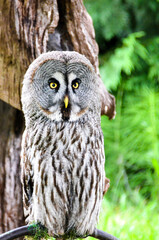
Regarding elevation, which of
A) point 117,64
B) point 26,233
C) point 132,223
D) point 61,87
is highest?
point 117,64

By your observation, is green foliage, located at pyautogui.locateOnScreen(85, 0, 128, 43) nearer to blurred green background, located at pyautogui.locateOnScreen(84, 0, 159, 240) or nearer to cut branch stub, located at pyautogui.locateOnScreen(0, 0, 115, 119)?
blurred green background, located at pyautogui.locateOnScreen(84, 0, 159, 240)

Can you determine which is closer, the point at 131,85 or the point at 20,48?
the point at 20,48

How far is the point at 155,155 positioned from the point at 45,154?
2.14 metres

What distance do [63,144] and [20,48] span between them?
0.54 metres

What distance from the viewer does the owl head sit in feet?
4.46

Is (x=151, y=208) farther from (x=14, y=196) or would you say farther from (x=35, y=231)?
(x=35, y=231)

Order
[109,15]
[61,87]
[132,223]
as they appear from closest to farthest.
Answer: [61,87], [132,223], [109,15]

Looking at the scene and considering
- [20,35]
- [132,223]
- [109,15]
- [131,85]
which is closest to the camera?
[20,35]

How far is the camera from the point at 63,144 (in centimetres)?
147

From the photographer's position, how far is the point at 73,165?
1488 millimetres

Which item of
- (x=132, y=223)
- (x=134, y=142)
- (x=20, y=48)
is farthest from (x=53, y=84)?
(x=134, y=142)

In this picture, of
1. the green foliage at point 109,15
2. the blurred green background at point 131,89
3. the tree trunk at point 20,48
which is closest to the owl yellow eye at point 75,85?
the tree trunk at point 20,48

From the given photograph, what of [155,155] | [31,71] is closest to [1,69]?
[31,71]

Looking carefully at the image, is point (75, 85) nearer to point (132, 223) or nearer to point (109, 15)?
point (132, 223)
